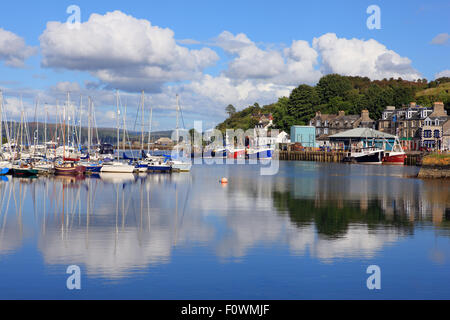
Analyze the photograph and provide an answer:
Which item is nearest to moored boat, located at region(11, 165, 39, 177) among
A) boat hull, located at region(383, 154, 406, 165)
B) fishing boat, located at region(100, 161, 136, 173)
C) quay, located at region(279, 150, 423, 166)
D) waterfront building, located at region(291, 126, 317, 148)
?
fishing boat, located at region(100, 161, 136, 173)

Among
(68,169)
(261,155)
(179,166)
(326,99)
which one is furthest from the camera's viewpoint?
(326,99)

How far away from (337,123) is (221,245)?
138m

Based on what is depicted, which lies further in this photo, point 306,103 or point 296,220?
point 306,103

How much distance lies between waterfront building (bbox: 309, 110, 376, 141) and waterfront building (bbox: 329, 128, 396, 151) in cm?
882

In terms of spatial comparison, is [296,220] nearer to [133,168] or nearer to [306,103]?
[133,168]

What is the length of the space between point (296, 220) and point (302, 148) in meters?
123

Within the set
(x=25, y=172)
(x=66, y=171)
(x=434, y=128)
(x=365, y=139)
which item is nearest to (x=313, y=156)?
(x=365, y=139)

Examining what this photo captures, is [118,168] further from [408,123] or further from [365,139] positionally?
[408,123]

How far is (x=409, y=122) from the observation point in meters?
130

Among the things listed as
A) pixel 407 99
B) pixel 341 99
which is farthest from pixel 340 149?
pixel 341 99

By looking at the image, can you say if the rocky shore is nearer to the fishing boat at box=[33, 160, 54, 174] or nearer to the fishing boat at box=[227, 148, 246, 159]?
the fishing boat at box=[33, 160, 54, 174]

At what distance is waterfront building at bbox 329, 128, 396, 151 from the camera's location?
432 ft

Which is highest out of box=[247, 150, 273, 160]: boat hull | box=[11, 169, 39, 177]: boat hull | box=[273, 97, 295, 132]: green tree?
box=[273, 97, 295, 132]: green tree
